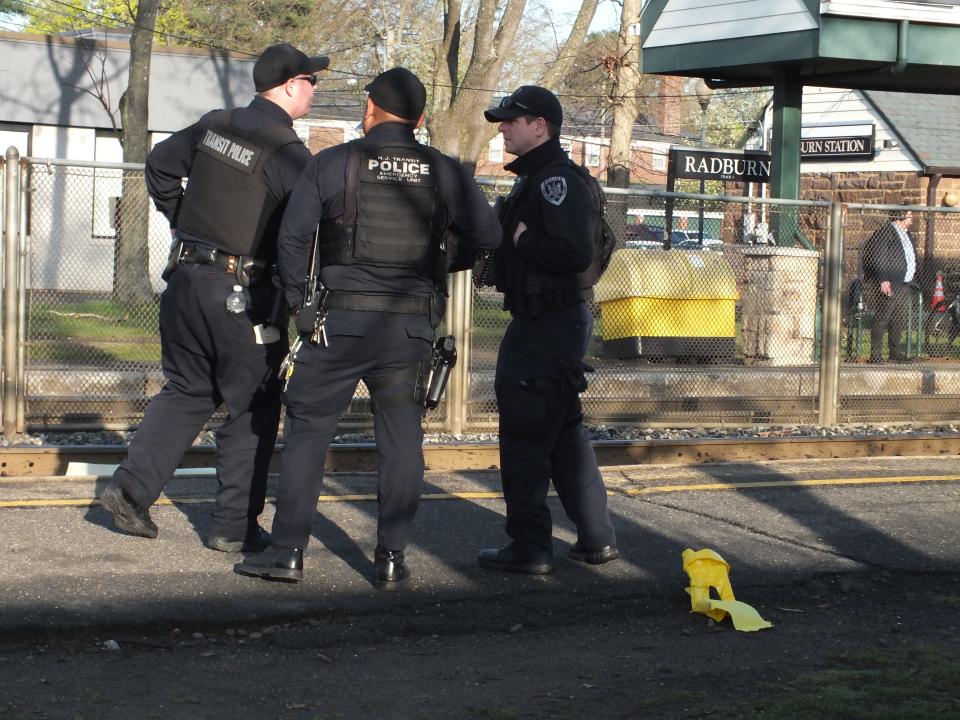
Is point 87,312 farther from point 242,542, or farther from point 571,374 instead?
point 571,374

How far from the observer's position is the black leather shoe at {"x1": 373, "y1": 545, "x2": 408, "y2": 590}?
537 cm

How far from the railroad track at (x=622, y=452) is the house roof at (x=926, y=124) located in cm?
1621

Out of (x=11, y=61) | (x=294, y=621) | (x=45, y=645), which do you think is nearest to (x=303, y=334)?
(x=294, y=621)

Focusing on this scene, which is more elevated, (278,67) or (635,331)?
(278,67)

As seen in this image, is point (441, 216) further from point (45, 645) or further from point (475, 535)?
point (45, 645)

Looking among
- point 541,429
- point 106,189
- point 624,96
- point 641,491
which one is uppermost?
point 624,96

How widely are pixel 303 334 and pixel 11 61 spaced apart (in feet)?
72.4

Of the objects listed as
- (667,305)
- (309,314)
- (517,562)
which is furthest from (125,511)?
(667,305)

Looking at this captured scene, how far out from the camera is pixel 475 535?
20.7 ft

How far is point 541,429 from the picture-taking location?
5.53 metres

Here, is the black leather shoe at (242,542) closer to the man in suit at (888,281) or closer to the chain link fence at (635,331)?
the chain link fence at (635,331)

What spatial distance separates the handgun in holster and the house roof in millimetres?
20814

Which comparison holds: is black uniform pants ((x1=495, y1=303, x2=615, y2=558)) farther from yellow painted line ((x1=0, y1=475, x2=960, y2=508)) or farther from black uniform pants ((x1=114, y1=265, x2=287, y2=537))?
yellow painted line ((x1=0, y1=475, x2=960, y2=508))

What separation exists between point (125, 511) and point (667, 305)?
6765mm
